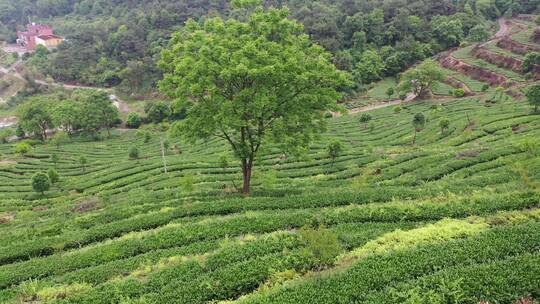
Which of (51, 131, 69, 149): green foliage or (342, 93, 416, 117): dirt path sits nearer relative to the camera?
(51, 131, 69, 149): green foliage

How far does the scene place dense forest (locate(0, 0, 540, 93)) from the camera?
4070 inches

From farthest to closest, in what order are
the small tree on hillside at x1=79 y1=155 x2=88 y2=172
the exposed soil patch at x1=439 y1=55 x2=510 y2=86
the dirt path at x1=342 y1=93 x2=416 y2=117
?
the dirt path at x1=342 y1=93 x2=416 y2=117 → the exposed soil patch at x1=439 y1=55 x2=510 y2=86 → the small tree on hillside at x1=79 y1=155 x2=88 y2=172

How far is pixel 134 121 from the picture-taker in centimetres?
8469

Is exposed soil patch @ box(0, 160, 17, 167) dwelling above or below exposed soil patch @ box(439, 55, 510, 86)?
below

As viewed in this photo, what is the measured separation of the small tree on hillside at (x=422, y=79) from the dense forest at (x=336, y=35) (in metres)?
16.5

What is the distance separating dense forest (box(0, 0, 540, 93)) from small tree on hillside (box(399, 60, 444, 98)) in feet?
54.2

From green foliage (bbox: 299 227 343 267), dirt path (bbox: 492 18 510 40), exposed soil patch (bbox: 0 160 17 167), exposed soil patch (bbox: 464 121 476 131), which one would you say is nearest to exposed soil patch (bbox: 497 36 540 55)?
dirt path (bbox: 492 18 510 40)

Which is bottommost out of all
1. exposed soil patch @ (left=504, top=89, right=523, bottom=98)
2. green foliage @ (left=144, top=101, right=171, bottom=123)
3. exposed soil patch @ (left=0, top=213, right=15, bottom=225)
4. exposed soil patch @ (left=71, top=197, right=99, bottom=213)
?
exposed soil patch @ (left=0, top=213, right=15, bottom=225)

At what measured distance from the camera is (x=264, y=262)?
1307 centimetres

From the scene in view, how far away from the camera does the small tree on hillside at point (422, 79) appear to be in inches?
2926

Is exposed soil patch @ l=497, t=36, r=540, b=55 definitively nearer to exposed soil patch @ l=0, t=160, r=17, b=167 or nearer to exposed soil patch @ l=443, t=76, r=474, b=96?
exposed soil patch @ l=443, t=76, r=474, b=96

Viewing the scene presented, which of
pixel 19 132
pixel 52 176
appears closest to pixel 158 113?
pixel 19 132

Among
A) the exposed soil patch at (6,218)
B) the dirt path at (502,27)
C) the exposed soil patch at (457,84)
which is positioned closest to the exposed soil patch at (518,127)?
the exposed soil patch at (457,84)

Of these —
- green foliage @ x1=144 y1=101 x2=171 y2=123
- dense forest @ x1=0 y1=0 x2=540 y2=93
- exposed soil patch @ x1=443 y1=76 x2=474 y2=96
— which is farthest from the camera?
dense forest @ x1=0 y1=0 x2=540 y2=93
